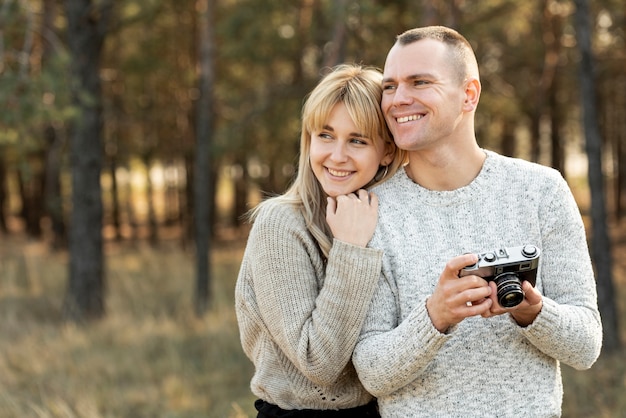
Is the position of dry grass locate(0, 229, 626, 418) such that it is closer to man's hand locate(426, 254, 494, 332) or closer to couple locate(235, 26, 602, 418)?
couple locate(235, 26, 602, 418)

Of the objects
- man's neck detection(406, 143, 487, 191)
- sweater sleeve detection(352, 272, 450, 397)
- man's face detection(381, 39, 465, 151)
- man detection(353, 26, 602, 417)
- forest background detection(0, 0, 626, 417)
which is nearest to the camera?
sweater sleeve detection(352, 272, 450, 397)

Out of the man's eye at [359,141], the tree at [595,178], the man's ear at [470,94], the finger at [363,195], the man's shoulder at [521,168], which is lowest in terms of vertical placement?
the tree at [595,178]

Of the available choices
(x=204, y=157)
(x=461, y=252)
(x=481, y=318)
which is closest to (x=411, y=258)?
(x=461, y=252)

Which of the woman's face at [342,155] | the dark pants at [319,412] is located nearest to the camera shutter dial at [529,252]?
the woman's face at [342,155]

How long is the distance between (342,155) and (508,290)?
81 cm

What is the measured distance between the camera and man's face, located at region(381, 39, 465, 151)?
99.2 inches

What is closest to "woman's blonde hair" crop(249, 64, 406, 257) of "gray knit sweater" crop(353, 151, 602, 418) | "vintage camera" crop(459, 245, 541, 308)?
"gray knit sweater" crop(353, 151, 602, 418)

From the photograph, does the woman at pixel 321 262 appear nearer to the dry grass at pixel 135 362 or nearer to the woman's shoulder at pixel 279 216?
the woman's shoulder at pixel 279 216

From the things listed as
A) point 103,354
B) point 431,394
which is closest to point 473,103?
point 431,394

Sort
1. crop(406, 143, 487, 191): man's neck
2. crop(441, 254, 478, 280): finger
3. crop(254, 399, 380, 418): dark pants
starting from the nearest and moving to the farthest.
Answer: crop(441, 254, 478, 280): finger, crop(406, 143, 487, 191): man's neck, crop(254, 399, 380, 418): dark pants

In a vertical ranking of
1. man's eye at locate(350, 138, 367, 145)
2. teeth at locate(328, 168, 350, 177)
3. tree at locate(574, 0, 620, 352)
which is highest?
man's eye at locate(350, 138, 367, 145)

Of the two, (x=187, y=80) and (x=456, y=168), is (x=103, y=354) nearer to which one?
(x=456, y=168)

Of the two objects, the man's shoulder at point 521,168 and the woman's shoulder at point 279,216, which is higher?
the man's shoulder at point 521,168

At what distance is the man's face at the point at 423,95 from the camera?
2520 millimetres
